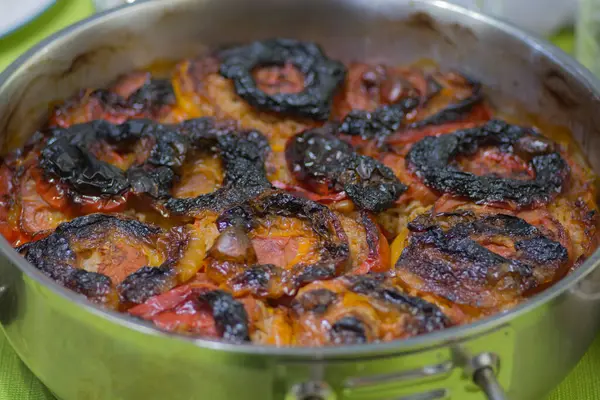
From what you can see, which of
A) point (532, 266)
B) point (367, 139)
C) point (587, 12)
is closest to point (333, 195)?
point (367, 139)

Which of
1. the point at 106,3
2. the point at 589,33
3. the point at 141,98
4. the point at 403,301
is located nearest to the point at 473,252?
the point at 403,301

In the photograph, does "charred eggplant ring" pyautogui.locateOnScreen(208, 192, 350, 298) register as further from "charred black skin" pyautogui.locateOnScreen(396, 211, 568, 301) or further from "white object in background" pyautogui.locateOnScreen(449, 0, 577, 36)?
"white object in background" pyautogui.locateOnScreen(449, 0, 577, 36)

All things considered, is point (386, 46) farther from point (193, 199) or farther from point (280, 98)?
point (193, 199)

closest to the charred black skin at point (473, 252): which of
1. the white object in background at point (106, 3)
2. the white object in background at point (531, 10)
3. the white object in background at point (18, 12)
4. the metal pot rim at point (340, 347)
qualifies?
the metal pot rim at point (340, 347)

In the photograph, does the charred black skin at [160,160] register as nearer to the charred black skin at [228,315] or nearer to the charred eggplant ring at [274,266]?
the charred eggplant ring at [274,266]

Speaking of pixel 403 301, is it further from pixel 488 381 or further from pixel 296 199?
pixel 296 199

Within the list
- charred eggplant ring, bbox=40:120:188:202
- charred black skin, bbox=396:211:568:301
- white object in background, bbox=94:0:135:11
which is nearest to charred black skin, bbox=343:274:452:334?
charred black skin, bbox=396:211:568:301
